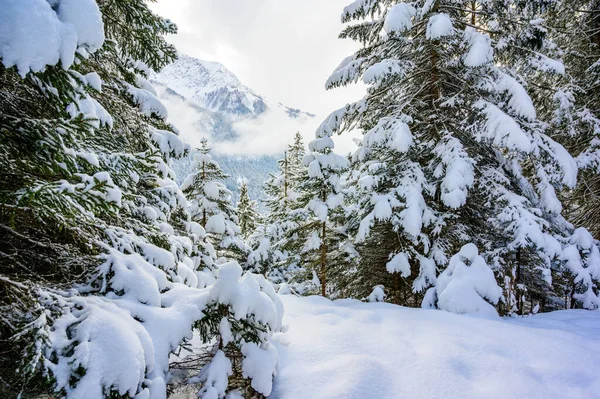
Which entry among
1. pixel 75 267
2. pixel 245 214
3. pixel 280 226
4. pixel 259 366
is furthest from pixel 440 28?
pixel 245 214

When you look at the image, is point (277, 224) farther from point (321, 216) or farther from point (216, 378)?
point (216, 378)

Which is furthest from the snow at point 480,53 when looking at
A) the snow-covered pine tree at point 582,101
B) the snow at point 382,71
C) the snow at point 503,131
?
the snow-covered pine tree at point 582,101

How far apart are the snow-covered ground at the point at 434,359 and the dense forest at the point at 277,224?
0.61 m

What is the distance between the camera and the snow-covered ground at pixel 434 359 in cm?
261

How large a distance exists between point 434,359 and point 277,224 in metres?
8.87

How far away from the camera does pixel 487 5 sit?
25.8 ft

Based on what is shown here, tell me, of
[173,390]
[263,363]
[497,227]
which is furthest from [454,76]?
[173,390]

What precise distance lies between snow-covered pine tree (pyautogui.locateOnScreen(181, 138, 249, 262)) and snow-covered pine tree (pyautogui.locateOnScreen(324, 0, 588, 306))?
26.7 feet

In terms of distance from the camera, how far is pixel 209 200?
15.3 m

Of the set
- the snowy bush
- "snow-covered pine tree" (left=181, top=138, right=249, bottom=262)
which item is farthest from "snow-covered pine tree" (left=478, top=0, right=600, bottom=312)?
"snow-covered pine tree" (left=181, top=138, right=249, bottom=262)

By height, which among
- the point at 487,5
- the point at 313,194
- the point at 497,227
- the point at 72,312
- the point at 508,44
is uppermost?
the point at 487,5

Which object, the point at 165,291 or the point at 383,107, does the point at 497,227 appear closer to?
the point at 383,107

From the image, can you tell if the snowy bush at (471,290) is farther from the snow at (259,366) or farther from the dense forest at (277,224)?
the snow at (259,366)

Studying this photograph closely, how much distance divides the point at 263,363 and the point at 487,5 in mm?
10032
